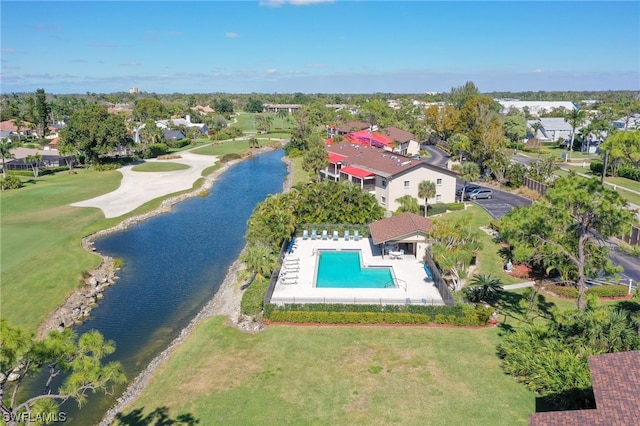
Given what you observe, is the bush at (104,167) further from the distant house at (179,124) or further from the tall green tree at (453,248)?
the tall green tree at (453,248)

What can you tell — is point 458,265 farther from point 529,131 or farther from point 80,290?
point 529,131

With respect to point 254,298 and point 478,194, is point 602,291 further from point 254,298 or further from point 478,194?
point 478,194

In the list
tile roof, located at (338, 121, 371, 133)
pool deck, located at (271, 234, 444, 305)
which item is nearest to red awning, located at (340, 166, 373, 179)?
pool deck, located at (271, 234, 444, 305)

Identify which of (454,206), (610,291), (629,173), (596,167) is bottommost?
(610,291)

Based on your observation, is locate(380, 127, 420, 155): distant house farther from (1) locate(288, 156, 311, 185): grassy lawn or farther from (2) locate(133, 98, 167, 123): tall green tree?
(2) locate(133, 98, 167, 123): tall green tree

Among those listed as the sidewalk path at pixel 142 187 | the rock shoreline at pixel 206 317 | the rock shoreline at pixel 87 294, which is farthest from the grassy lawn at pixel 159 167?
the rock shoreline at pixel 206 317

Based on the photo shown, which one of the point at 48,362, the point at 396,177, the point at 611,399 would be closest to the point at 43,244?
the point at 48,362
